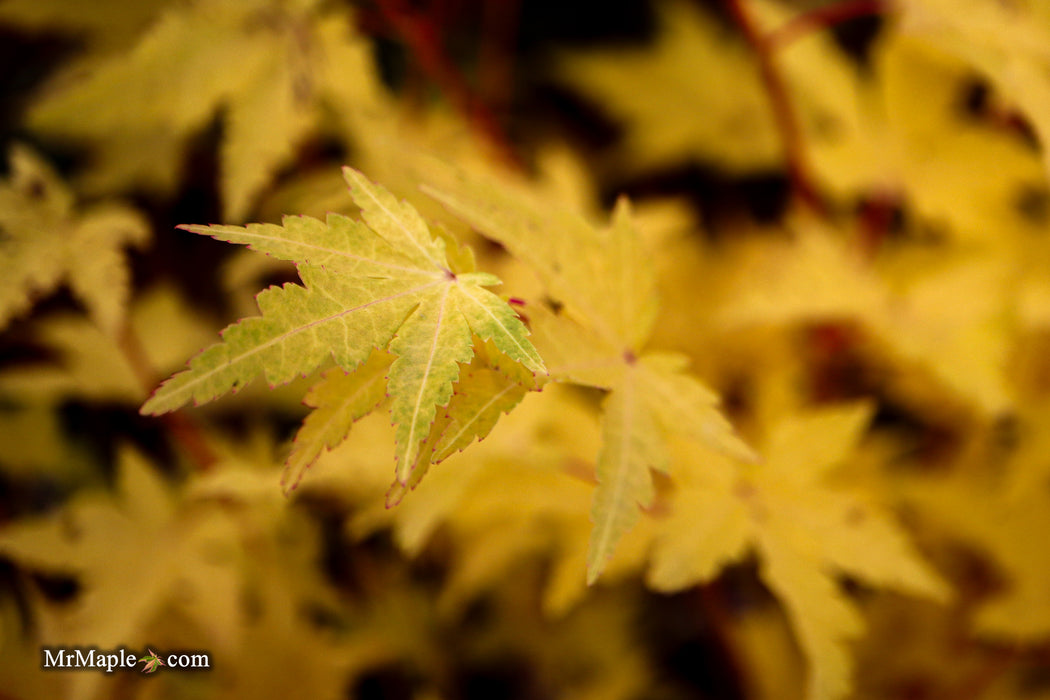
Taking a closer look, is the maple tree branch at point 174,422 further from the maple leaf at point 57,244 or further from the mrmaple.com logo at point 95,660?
the mrmaple.com logo at point 95,660

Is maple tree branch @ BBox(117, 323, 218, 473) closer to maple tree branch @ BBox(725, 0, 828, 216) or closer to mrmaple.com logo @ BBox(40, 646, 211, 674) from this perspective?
mrmaple.com logo @ BBox(40, 646, 211, 674)

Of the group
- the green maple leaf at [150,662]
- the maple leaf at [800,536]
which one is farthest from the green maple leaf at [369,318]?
the green maple leaf at [150,662]

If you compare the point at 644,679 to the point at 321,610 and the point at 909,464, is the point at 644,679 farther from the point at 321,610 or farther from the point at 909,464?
the point at 909,464

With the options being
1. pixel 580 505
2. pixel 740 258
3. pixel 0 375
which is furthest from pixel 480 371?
pixel 740 258

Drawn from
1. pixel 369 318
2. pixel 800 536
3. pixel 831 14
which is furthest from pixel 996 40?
pixel 369 318

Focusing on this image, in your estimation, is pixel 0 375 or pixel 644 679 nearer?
pixel 0 375
